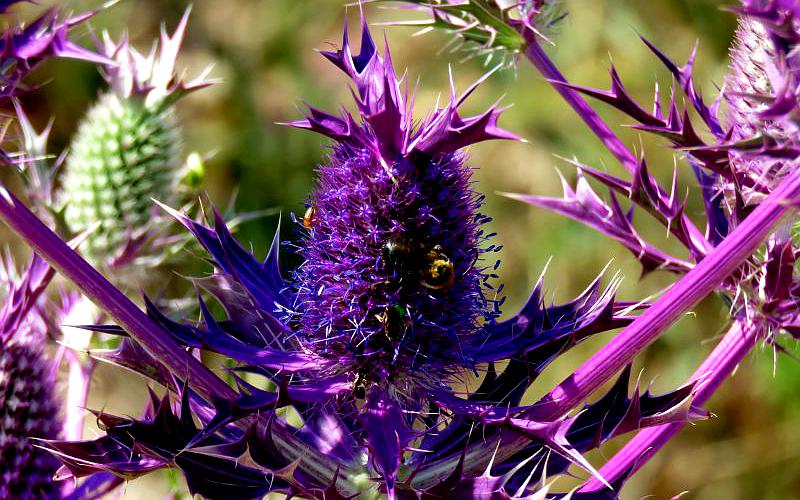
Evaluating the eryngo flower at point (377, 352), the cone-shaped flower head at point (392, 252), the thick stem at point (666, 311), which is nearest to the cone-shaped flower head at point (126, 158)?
the eryngo flower at point (377, 352)

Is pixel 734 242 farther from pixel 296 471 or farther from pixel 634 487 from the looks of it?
pixel 634 487

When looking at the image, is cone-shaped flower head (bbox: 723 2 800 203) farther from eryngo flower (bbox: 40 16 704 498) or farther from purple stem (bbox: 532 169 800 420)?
eryngo flower (bbox: 40 16 704 498)

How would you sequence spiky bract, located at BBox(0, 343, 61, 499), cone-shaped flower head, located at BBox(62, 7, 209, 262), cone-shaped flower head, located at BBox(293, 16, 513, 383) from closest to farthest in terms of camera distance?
cone-shaped flower head, located at BBox(293, 16, 513, 383)
spiky bract, located at BBox(0, 343, 61, 499)
cone-shaped flower head, located at BBox(62, 7, 209, 262)

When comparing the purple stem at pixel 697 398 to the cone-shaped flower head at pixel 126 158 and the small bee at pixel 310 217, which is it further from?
the cone-shaped flower head at pixel 126 158

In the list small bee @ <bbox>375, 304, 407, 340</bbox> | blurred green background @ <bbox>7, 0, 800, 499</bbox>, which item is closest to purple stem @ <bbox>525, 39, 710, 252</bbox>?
small bee @ <bbox>375, 304, 407, 340</bbox>

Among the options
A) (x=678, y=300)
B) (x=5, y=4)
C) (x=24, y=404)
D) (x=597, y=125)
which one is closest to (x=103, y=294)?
(x=5, y=4)

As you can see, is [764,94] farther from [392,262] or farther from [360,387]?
[360,387]
